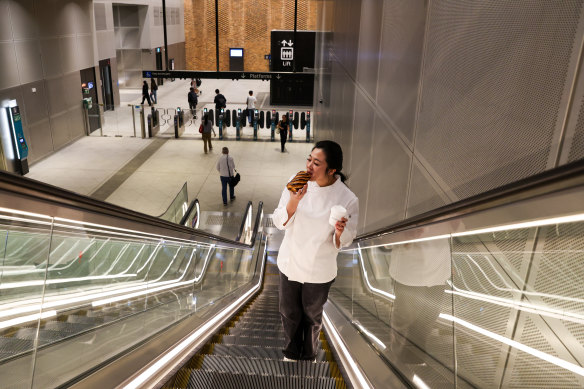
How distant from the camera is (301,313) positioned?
3395 mm

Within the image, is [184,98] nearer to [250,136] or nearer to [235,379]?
[250,136]

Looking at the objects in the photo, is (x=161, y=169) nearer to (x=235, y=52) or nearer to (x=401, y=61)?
(x=401, y=61)

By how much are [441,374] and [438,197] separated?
137 cm

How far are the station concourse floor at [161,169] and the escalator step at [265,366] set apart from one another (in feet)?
24.8

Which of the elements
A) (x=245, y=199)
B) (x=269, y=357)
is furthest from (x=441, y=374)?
(x=245, y=199)

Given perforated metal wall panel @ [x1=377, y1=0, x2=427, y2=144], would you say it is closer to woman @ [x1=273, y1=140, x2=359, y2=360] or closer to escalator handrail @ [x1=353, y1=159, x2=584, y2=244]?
woman @ [x1=273, y1=140, x2=359, y2=360]

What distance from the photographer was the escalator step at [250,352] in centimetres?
346

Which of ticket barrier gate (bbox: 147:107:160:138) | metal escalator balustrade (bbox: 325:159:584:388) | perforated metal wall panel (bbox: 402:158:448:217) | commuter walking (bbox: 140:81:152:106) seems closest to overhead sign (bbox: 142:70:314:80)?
ticket barrier gate (bbox: 147:107:160:138)

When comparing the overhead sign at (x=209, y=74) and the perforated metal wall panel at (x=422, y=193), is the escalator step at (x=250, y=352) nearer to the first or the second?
the perforated metal wall panel at (x=422, y=193)

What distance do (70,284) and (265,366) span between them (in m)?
1.40

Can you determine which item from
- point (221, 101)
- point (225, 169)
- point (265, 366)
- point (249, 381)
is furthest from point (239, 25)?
point (249, 381)

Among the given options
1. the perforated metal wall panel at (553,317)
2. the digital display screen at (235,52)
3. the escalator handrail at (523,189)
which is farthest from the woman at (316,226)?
the digital display screen at (235,52)

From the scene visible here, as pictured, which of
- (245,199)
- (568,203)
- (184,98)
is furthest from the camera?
(184,98)

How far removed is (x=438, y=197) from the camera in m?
3.02
